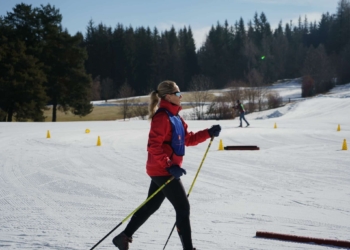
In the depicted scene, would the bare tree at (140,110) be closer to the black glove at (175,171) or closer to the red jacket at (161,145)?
the red jacket at (161,145)

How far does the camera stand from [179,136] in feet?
12.9

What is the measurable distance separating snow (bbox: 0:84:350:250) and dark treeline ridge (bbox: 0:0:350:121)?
3045cm

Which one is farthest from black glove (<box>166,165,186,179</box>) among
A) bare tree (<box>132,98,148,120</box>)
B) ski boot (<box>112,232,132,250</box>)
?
bare tree (<box>132,98,148,120</box>)

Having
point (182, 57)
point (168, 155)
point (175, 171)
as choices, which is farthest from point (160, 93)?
point (182, 57)

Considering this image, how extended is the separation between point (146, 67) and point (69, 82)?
49.4 metres

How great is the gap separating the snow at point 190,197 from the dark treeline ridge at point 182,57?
99.9ft

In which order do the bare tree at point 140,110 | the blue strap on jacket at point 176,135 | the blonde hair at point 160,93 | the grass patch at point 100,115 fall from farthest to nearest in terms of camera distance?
the grass patch at point 100,115 < the bare tree at point 140,110 < the blonde hair at point 160,93 < the blue strap on jacket at point 176,135

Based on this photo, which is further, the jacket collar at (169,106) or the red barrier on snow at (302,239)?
the red barrier on snow at (302,239)

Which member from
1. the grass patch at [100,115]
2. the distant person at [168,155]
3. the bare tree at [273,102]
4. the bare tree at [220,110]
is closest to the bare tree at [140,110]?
the grass patch at [100,115]

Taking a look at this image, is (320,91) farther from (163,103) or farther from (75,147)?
(163,103)

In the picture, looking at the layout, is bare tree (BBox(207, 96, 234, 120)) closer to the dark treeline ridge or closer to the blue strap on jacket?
the dark treeline ridge

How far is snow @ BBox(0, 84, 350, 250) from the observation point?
5051 mm

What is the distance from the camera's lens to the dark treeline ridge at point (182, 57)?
142 feet

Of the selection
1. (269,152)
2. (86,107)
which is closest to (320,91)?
(86,107)
